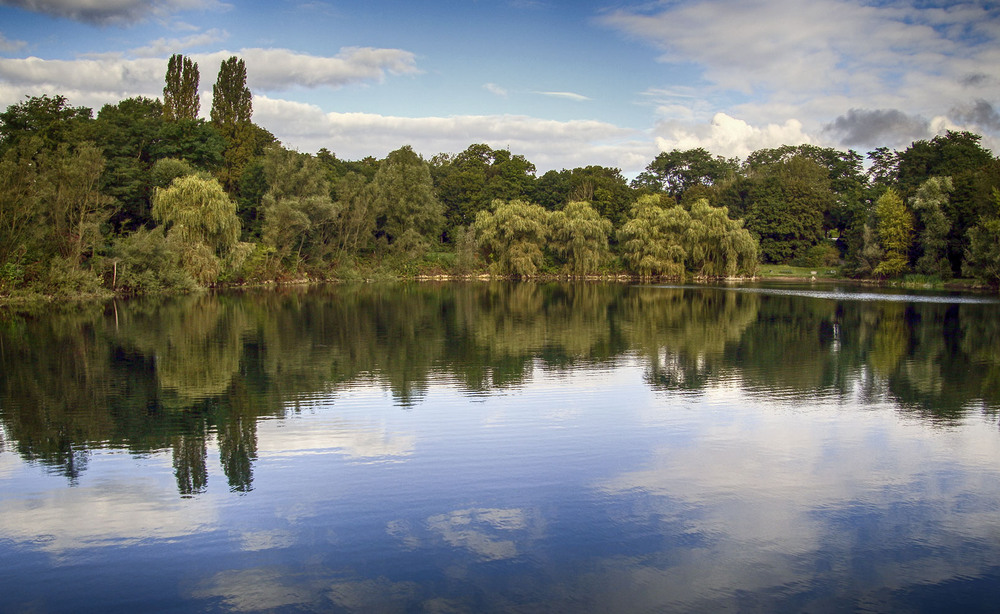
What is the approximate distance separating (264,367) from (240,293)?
32.1m

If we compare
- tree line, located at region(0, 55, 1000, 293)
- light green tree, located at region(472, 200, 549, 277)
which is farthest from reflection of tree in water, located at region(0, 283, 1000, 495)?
light green tree, located at region(472, 200, 549, 277)

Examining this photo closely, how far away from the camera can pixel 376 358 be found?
19.2 m

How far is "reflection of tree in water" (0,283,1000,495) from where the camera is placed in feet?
38.8

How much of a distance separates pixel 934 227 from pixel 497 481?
6081 centimetres

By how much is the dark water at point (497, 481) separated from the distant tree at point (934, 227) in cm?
4421

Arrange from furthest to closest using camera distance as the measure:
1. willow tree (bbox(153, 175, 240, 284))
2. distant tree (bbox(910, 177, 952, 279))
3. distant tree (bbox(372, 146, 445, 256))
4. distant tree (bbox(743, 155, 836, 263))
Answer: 1. distant tree (bbox(743, 155, 836, 263))
2. distant tree (bbox(372, 146, 445, 256))
3. distant tree (bbox(910, 177, 952, 279))
4. willow tree (bbox(153, 175, 240, 284))

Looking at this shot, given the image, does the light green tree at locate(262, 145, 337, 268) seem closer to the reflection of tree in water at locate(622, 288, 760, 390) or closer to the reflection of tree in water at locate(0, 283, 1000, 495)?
the reflection of tree in water at locate(0, 283, 1000, 495)

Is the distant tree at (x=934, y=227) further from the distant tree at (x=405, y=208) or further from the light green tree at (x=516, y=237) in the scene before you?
the distant tree at (x=405, y=208)

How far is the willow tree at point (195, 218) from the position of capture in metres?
46.2

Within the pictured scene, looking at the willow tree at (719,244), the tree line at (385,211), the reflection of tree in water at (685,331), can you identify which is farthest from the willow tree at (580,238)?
the reflection of tree in water at (685,331)

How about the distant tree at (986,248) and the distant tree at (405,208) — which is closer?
the distant tree at (986,248)

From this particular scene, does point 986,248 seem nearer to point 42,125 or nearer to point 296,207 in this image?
point 296,207

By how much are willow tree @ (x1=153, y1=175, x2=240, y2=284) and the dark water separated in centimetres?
2781

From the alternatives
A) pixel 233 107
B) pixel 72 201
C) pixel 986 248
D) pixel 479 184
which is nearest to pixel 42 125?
pixel 72 201
